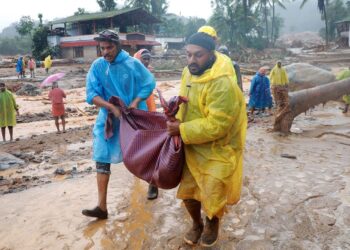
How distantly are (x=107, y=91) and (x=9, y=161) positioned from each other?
3892 millimetres

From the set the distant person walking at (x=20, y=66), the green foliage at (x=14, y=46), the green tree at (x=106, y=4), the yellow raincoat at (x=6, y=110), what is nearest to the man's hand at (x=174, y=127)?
the yellow raincoat at (x=6, y=110)

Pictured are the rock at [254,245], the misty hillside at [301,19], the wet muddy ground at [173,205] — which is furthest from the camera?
the misty hillside at [301,19]

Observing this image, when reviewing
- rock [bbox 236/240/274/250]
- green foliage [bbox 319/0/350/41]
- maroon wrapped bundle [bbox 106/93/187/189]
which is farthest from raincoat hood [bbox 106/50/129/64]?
green foliage [bbox 319/0/350/41]

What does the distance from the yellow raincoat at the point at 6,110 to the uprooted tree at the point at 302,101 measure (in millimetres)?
6168

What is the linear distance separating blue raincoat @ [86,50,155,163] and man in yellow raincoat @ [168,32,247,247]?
915 millimetres

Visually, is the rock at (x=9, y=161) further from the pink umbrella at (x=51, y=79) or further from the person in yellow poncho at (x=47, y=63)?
the person in yellow poncho at (x=47, y=63)

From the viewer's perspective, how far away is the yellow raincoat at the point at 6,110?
8953mm

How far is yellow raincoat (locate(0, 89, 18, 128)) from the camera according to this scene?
29.4 ft

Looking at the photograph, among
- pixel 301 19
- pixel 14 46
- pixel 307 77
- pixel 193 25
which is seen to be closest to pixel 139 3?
pixel 193 25

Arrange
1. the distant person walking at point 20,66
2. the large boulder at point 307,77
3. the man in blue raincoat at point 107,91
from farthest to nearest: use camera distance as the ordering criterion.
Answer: the distant person walking at point 20,66
the large boulder at point 307,77
the man in blue raincoat at point 107,91

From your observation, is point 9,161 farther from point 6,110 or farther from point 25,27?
point 25,27

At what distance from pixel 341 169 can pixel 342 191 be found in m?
0.99

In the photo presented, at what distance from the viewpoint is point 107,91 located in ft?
11.4

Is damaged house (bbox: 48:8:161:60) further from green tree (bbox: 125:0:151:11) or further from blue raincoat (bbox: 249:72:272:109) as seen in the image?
blue raincoat (bbox: 249:72:272:109)
